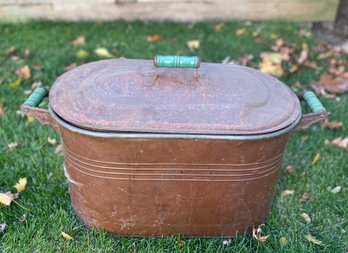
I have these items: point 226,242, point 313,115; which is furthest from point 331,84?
point 226,242

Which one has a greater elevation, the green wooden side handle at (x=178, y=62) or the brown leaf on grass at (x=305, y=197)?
the green wooden side handle at (x=178, y=62)

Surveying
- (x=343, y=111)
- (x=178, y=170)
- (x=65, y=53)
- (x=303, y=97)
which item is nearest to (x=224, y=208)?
(x=178, y=170)

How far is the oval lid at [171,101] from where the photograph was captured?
1664 millimetres

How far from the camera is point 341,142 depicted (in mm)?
2633

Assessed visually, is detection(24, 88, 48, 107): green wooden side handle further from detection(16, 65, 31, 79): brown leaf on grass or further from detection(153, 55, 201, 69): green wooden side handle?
detection(16, 65, 31, 79): brown leaf on grass

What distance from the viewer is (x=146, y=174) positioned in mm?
1780

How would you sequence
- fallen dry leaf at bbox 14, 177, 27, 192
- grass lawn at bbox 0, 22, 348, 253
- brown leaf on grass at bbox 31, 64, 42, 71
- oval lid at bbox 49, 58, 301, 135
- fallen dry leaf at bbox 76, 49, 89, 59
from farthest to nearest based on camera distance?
fallen dry leaf at bbox 76, 49, 89, 59 → brown leaf on grass at bbox 31, 64, 42, 71 → fallen dry leaf at bbox 14, 177, 27, 192 → grass lawn at bbox 0, 22, 348, 253 → oval lid at bbox 49, 58, 301, 135

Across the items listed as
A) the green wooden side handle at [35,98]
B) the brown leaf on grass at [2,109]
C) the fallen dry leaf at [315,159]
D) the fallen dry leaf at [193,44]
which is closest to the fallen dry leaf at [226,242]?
the fallen dry leaf at [315,159]

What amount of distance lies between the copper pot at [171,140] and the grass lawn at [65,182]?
13cm

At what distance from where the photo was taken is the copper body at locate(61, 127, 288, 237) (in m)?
1.71

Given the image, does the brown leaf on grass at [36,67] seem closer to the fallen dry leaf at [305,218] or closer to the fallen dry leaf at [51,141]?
the fallen dry leaf at [51,141]

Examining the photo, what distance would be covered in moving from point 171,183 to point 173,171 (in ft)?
0.22

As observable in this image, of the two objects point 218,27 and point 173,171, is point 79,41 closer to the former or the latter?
point 218,27

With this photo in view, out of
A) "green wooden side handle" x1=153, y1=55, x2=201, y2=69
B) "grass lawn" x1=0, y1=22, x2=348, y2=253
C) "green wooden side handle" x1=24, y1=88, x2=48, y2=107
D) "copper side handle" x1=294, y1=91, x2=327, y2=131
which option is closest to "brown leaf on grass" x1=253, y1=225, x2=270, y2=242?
"grass lawn" x1=0, y1=22, x2=348, y2=253
